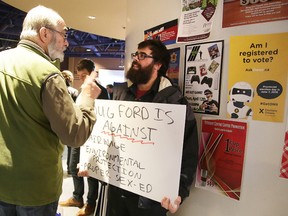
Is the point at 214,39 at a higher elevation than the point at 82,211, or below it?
higher

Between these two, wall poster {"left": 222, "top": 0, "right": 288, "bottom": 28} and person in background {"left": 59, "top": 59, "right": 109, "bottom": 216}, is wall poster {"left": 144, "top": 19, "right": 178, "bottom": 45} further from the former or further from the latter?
person in background {"left": 59, "top": 59, "right": 109, "bottom": 216}

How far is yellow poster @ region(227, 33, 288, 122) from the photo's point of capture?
1066 millimetres

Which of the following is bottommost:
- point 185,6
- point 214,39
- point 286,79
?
point 286,79

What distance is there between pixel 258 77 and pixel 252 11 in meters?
0.30

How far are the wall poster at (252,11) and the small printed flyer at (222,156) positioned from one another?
0.48 m

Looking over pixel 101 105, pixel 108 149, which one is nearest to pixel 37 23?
pixel 101 105

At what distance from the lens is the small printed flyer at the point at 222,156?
121 centimetres

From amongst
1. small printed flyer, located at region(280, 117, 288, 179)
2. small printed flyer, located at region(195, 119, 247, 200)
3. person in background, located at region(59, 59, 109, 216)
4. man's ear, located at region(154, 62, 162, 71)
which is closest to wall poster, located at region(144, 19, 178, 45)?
man's ear, located at region(154, 62, 162, 71)

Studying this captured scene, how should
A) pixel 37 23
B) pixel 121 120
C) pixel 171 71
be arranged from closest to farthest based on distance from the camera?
1. pixel 37 23
2. pixel 121 120
3. pixel 171 71

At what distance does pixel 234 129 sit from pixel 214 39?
0.48 meters

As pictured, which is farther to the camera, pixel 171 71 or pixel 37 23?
pixel 171 71

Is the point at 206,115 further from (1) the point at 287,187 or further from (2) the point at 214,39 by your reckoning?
(1) the point at 287,187

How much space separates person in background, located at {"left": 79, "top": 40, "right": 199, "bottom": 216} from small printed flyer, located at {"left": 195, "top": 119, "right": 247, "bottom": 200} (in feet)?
0.28

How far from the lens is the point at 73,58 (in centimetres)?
1317
